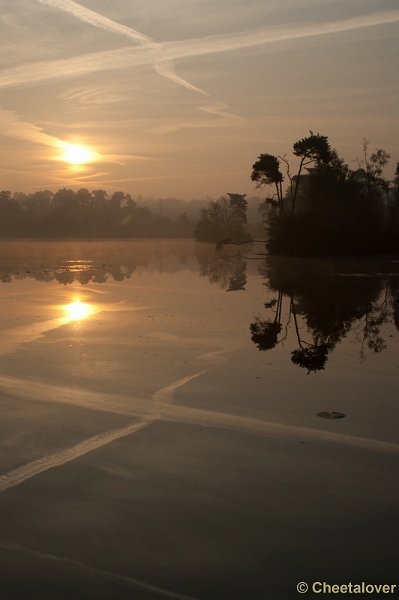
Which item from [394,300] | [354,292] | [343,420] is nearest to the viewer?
[343,420]

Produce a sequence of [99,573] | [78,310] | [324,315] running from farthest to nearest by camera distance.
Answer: [78,310], [324,315], [99,573]

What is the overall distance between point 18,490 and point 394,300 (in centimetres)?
2312

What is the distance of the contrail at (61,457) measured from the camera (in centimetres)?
825

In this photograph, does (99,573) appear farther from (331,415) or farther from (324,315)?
(324,315)

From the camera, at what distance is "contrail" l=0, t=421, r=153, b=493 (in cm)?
825

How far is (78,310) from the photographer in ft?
84.2

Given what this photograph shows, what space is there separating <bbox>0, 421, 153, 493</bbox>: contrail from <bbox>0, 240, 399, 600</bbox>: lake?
3 cm

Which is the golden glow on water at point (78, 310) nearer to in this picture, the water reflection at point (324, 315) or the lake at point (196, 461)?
the lake at point (196, 461)

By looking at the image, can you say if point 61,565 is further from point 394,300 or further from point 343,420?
point 394,300

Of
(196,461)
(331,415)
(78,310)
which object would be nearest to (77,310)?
(78,310)

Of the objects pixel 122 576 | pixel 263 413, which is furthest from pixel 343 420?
pixel 122 576

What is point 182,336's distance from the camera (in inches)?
758

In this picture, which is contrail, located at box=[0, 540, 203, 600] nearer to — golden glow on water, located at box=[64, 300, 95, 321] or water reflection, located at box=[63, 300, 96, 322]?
water reflection, located at box=[63, 300, 96, 322]

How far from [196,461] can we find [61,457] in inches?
73.3
